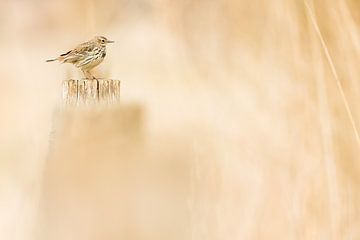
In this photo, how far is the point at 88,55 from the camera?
1.53 m

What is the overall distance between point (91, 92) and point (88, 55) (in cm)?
13

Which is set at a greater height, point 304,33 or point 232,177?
point 304,33

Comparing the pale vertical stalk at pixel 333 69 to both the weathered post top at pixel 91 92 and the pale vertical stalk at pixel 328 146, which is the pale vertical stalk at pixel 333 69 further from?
the weathered post top at pixel 91 92

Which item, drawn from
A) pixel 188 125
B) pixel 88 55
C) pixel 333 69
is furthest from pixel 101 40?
pixel 333 69

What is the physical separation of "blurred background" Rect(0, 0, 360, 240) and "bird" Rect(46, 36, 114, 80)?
0.03 m

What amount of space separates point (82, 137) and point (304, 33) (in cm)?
85

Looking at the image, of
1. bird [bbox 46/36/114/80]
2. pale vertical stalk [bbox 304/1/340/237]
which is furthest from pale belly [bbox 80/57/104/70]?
pale vertical stalk [bbox 304/1/340/237]

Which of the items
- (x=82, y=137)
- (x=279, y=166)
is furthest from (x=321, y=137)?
(x=82, y=137)

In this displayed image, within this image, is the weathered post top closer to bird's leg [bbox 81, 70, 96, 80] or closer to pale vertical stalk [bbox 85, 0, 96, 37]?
bird's leg [bbox 81, 70, 96, 80]

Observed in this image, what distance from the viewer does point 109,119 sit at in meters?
1.53

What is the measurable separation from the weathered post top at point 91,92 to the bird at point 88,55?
0.12ft

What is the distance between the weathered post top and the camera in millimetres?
1524

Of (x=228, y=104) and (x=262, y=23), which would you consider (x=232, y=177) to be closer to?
(x=228, y=104)

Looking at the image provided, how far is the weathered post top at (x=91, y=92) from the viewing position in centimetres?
152
